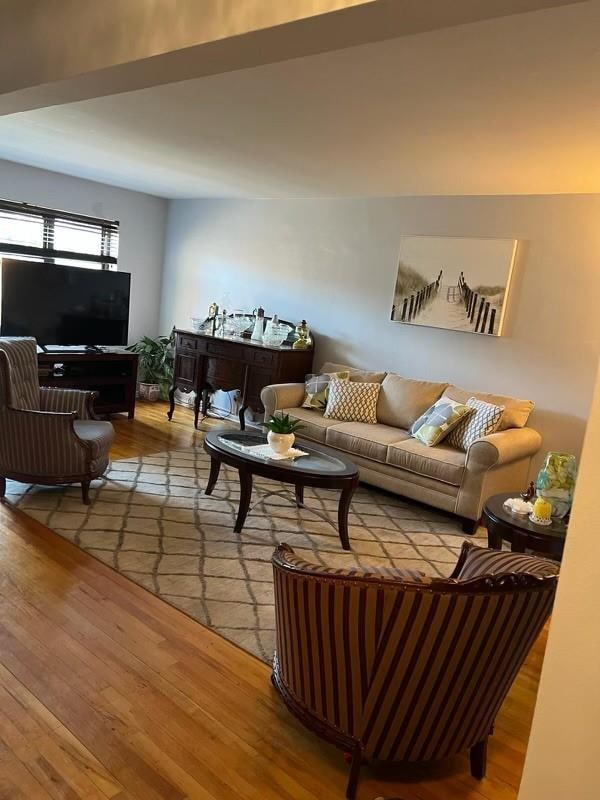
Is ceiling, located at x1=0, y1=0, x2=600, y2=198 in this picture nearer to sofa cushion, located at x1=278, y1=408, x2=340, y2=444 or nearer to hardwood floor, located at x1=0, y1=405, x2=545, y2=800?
sofa cushion, located at x1=278, y1=408, x2=340, y2=444

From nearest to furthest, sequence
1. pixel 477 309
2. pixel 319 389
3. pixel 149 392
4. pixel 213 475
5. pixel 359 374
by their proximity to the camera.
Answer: pixel 213 475 → pixel 477 309 → pixel 319 389 → pixel 359 374 → pixel 149 392

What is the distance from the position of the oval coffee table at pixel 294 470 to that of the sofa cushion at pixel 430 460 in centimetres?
68

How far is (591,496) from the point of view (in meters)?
0.94

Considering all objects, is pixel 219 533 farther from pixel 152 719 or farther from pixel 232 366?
pixel 232 366

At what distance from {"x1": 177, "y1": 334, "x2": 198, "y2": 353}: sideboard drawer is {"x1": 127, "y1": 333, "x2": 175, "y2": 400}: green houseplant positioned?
2.27ft

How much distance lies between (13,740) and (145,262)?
6.07 meters

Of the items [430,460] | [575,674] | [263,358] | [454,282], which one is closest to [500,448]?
[430,460]

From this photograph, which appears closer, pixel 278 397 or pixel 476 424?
pixel 476 424

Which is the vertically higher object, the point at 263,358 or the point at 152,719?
the point at 263,358

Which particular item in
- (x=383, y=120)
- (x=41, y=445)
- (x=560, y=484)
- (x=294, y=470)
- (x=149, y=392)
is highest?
(x=383, y=120)

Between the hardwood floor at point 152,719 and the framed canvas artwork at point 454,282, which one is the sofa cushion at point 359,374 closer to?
the framed canvas artwork at point 454,282

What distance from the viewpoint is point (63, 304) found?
578 centimetres

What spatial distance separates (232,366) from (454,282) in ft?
7.42

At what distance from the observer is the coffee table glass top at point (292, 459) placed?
355 centimetres
